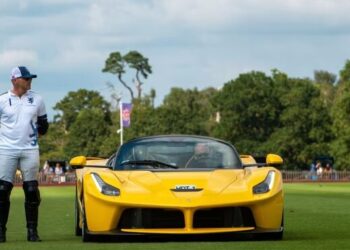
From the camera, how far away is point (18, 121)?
1248 cm

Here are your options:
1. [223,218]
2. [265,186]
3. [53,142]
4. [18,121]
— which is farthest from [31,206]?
[53,142]

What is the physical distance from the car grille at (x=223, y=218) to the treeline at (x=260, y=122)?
82019 mm

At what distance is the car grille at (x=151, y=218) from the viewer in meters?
11.8

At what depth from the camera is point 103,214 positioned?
1191cm

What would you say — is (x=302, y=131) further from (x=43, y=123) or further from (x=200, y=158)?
(x=43, y=123)

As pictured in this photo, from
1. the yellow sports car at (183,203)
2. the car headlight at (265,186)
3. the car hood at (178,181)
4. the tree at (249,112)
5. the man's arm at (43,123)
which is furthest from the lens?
the tree at (249,112)

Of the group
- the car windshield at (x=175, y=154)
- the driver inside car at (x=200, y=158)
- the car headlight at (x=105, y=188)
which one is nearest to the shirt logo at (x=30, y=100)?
the car headlight at (x=105, y=188)

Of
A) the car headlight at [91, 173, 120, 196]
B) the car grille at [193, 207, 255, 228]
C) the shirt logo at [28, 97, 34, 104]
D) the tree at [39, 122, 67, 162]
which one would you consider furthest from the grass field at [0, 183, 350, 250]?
the tree at [39, 122, 67, 162]

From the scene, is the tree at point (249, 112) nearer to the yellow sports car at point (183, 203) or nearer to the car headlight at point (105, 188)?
the yellow sports car at point (183, 203)

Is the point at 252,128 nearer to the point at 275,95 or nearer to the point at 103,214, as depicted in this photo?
the point at 275,95

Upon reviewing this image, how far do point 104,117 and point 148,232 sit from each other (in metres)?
119

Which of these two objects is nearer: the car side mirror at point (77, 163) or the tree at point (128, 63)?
the car side mirror at point (77, 163)

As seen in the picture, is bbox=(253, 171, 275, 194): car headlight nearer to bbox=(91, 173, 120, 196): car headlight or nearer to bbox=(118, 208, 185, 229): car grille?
bbox=(118, 208, 185, 229): car grille

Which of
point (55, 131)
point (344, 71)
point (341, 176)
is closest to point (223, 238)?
point (341, 176)
